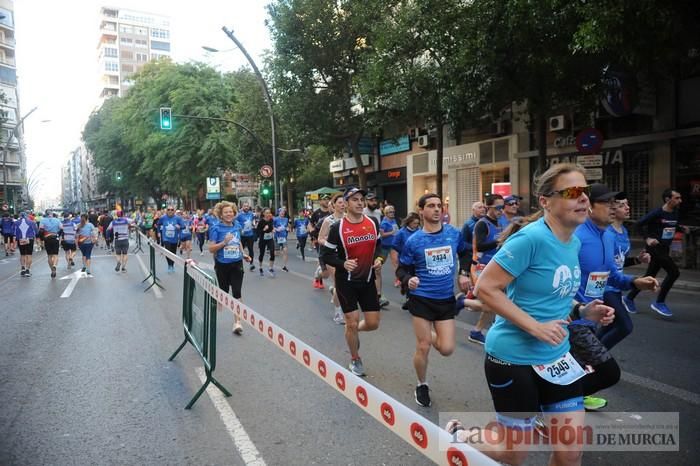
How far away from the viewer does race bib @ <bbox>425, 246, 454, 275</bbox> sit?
4398mm

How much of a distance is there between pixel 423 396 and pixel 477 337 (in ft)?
7.50

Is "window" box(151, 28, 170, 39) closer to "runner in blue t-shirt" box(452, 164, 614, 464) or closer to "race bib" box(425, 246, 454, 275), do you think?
"race bib" box(425, 246, 454, 275)

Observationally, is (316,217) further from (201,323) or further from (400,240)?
(201,323)

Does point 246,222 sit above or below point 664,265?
above

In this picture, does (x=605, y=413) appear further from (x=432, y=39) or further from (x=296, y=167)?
(x=296, y=167)

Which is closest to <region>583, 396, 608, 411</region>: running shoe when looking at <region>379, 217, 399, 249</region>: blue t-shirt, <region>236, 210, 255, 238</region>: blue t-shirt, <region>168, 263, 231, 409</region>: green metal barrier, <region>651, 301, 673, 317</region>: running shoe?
<region>168, 263, 231, 409</region>: green metal barrier

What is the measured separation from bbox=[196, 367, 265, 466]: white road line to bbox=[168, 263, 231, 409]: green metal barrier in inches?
4.6

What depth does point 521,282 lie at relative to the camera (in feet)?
7.81

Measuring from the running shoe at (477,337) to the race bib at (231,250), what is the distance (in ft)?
11.0

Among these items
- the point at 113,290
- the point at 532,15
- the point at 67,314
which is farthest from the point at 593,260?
the point at 113,290

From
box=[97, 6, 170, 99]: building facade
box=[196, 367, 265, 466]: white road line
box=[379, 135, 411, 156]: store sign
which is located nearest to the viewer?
box=[196, 367, 265, 466]: white road line

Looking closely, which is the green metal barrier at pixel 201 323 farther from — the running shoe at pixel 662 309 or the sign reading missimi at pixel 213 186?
the sign reading missimi at pixel 213 186

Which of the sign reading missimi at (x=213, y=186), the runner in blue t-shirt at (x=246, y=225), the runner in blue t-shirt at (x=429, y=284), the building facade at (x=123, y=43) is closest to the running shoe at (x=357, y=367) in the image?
the runner in blue t-shirt at (x=429, y=284)

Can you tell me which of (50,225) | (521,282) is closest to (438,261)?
(521,282)
